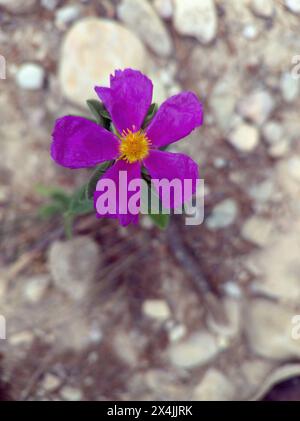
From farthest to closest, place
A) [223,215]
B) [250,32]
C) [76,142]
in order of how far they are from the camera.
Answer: [223,215] → [250,32] → [76,142]

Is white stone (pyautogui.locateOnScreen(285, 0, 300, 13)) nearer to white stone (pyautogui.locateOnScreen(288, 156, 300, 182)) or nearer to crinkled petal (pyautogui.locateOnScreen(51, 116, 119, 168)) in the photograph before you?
white stone (pyautogui.locateOnScreen(288, 156, 300, 182))

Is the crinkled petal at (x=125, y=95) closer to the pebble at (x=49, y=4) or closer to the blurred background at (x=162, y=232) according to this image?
the blurred background at (x=162, y=232)

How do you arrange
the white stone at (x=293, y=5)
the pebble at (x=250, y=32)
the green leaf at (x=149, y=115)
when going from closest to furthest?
1. the green leaf at (x=149, y=115)
2. the white stone at (x=293, y=5)
3. the pebble at (x=250, y=32)

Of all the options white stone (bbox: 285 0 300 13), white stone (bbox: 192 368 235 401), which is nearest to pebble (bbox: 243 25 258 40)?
white stone (bbox: 285 0 300 13)

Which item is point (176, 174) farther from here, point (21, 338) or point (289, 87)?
point (21, 338)

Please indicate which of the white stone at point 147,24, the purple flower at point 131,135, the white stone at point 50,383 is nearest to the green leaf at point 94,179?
the purple flower at point 131,135

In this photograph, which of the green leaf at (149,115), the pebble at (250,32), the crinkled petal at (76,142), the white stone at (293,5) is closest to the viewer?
the crinkled petal at (76,142)

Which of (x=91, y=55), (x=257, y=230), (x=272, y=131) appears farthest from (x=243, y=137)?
(x=91, y=55)
